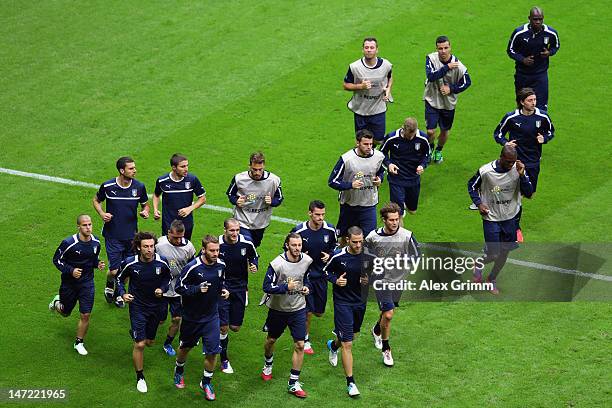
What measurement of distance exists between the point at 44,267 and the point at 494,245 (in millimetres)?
6898

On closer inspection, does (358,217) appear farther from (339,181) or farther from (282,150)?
(282,150)

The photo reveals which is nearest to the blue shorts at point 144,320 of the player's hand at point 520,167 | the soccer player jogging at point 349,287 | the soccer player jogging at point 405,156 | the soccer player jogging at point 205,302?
the soccer player jogging at point 205,302

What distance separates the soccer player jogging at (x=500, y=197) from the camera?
18531mm

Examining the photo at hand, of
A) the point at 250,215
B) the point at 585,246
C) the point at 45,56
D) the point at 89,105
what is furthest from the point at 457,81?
the point at 45,56

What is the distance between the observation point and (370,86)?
21.3 meters

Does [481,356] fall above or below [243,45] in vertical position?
below

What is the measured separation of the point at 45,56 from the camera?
26.5m

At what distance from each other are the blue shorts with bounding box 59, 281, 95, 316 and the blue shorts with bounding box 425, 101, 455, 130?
24.2ft

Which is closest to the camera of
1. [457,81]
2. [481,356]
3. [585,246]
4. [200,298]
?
[200,298]

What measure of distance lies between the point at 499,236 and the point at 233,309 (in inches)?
166

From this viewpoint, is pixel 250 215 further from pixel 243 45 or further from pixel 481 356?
pixel 243 45

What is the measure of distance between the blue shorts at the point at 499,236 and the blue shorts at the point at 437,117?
3.76 m

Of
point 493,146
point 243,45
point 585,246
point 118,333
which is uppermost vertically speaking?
point 243,45

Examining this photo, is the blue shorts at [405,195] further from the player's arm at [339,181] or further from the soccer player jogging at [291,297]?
the soccer player jogging at [291,297]
